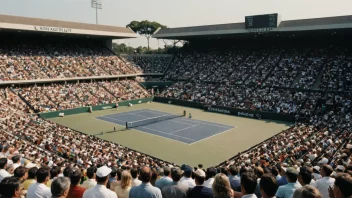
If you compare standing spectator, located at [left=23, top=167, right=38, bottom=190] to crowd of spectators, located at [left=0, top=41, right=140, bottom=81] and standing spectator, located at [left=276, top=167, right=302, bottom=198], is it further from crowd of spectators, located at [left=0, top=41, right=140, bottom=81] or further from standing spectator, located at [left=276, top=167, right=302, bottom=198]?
crowd of spectators, located at [left=0, top=41, right=140, bottom=81]

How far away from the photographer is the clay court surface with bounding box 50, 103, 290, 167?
2319 cm

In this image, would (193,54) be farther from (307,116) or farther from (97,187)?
(97,187)

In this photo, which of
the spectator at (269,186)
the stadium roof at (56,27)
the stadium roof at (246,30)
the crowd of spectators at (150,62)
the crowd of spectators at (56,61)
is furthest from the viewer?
the crowd of spectators at (150,62)

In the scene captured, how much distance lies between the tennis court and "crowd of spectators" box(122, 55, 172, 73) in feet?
69.9

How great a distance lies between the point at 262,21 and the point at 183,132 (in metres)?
23.6

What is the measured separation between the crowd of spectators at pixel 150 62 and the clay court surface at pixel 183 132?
1934cm

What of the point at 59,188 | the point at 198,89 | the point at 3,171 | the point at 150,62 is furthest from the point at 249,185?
the point at 150,62

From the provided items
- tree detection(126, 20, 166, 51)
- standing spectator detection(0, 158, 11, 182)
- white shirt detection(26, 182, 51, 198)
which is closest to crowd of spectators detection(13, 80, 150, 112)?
standing spectator detection(0, 158, 11, 182)

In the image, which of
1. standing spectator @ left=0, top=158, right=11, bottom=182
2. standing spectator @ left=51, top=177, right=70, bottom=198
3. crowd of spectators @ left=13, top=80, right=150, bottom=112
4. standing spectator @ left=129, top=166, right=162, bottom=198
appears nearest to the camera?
standing spectator @ left=51, top=177, right=70, bottom=198

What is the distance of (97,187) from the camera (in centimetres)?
472

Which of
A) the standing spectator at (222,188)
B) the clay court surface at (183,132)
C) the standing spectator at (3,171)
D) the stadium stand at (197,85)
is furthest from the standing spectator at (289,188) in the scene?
the clay court surface at (183,132)

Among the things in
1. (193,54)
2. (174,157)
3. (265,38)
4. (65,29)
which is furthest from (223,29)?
(174,157)

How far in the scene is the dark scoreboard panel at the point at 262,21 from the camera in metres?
40.9

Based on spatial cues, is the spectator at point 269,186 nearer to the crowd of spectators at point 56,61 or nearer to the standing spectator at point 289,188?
the standing spectator at point 289,188
